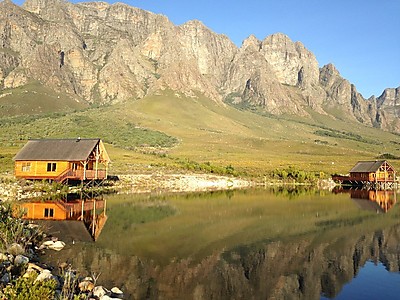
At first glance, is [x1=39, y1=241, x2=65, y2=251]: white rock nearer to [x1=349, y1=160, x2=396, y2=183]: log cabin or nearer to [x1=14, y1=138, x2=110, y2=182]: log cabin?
[x1=14, y1=138, x2=110, y2=182]: log cabin

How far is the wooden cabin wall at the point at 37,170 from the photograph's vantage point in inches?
1881

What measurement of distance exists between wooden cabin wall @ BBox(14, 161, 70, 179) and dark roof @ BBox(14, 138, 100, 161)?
1.96 ft

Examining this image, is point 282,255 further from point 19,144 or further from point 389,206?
point 19,144

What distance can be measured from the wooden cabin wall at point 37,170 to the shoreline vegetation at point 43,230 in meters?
1.35

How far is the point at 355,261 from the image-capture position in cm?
2298

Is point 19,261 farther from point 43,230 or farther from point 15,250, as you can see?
point 43,230

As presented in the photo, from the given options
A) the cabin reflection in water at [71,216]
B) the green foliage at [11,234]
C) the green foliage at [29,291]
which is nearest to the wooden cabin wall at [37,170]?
the cabin reflection in water at [71,216]

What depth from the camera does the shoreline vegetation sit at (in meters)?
12.0

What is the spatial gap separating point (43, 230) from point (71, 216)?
20.4 ft

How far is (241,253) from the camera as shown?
920 inches

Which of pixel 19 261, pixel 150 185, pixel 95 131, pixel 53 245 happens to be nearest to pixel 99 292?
pixel 19 261

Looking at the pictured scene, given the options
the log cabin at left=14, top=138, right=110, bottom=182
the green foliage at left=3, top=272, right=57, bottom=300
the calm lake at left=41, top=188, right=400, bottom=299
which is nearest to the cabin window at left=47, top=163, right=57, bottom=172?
the log cabin at left=14, top=138, right=110, bottom=182

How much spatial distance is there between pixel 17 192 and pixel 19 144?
64466mm

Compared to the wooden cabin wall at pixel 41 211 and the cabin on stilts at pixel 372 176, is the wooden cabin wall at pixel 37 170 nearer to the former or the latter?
the wooden cabin wall at pixel 41 211
